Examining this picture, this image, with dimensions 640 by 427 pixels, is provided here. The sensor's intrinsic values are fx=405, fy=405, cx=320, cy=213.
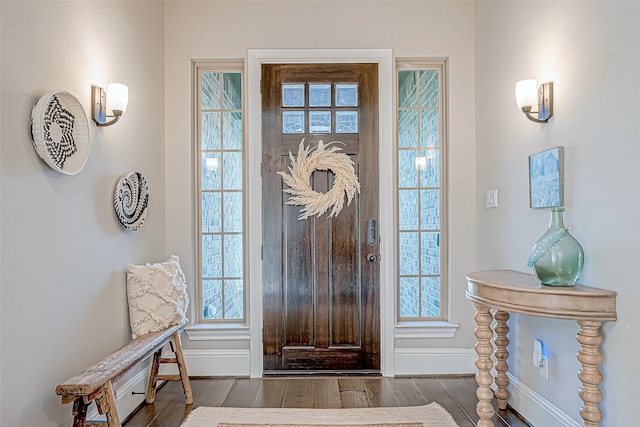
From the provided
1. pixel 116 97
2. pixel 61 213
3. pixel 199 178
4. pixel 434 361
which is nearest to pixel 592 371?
pixel 434 361

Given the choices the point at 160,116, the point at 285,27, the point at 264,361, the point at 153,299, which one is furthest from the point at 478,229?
the point at 160,116

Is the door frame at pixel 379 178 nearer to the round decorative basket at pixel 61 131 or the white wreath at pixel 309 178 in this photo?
the white wreath at pixel 309 178

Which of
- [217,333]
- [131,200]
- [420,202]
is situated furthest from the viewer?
[420,202]

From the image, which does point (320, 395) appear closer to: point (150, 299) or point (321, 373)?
point (321, 373)

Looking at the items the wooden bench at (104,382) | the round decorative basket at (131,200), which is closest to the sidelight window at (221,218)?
the round decorative basket at (131,200)

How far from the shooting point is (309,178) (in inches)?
117

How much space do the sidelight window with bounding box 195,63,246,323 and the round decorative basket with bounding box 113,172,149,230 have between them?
1.74 feet

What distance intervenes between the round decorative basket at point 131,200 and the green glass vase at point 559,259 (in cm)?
215

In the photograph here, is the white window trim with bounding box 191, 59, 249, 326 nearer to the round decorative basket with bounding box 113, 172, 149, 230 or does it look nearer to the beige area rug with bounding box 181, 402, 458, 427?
the round decorative basket with bounding box 113, 172, 149, 230

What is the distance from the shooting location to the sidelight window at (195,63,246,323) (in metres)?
3.07

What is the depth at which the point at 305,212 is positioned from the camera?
298cm

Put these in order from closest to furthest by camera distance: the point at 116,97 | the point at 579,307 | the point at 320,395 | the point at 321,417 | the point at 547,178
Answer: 1. the point at 579,307
2. the point at 547,178
3. the point at 116,97
4. the point at 321,417
5. the point at 320,395

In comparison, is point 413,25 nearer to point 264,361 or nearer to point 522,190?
point 522,190

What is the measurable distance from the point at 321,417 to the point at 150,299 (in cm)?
120
